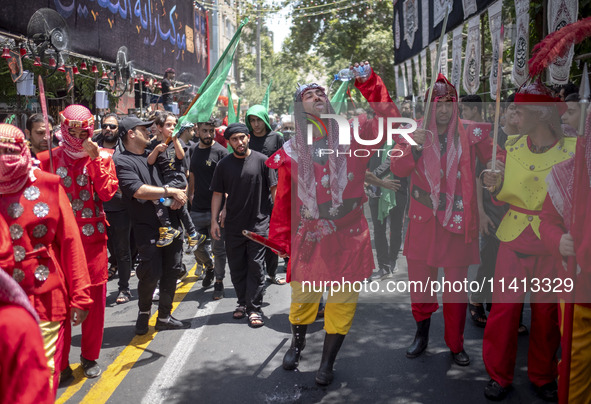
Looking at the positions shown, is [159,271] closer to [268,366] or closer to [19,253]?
[268,366]

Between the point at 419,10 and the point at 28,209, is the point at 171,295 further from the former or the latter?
the point at 419,10

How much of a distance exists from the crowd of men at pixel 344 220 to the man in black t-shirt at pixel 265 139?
123cm

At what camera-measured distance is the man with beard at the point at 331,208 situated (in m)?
3.95

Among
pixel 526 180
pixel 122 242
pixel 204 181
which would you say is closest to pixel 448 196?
pixel 526 180

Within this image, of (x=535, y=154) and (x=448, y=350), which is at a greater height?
(x=535, y=154)

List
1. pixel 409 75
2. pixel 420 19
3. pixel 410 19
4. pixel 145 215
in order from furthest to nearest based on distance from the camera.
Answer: pixel 409 75 → pixel 410 19 → pixel 420 19 → pixel 145 215

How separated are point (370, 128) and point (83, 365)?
2822 mm

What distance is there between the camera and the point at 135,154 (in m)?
4.96

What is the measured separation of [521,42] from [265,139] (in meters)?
3.61

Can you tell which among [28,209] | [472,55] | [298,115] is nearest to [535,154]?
[298,115]

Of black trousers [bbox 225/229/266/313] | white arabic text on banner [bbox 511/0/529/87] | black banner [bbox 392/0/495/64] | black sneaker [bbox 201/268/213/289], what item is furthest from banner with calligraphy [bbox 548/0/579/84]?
black sneaker [bbox 201/268/213/289]

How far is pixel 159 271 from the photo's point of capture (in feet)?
16.5

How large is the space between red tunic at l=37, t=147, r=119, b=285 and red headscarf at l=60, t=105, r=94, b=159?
92mm

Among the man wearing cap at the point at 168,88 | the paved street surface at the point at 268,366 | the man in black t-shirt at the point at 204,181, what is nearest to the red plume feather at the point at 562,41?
the paved street surface at the point at 268,366
